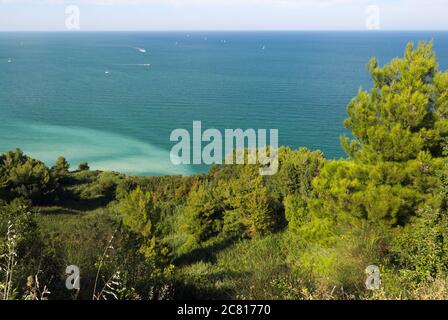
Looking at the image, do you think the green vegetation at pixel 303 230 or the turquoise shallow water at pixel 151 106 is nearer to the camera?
the green vegetation at pixel 303 230

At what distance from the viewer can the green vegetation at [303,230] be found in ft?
17.7

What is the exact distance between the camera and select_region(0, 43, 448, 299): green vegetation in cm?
539

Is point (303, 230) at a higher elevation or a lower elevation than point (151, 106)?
lower

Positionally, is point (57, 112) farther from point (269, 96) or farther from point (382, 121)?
point (382, 121)

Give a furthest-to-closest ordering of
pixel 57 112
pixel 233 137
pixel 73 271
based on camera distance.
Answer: pixel 57 112
pixel 233 137
pixel 73 271

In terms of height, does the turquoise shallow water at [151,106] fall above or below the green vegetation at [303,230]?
above

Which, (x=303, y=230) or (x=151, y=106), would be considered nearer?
(x=303, y=230)

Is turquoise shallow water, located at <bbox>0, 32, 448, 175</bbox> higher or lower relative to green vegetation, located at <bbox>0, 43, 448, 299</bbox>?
higher

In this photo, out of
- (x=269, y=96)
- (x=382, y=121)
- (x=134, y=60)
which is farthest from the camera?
(x=134, y=60)

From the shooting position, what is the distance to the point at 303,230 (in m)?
12.4

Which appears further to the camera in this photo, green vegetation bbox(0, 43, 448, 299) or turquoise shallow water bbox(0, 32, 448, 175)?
turquoise shallow water bbox(0, 32, 448, 175)

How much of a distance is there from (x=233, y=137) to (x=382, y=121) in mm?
31914

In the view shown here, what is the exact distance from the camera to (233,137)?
140ft
